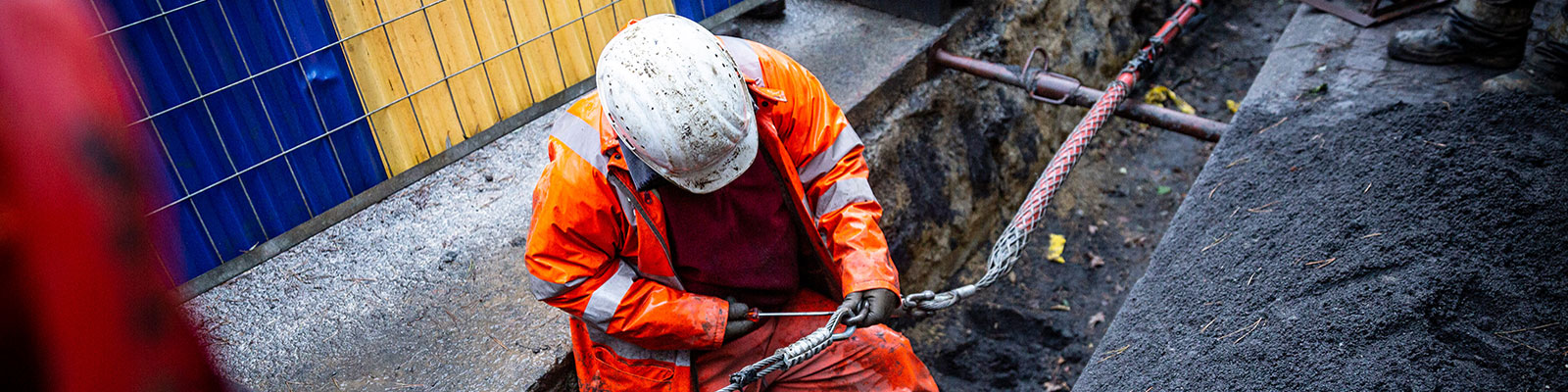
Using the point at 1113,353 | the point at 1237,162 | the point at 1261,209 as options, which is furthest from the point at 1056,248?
the point at 1113,353

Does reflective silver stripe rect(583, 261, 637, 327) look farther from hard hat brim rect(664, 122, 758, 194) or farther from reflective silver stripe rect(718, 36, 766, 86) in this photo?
reflective silver stripe rect(718, 36, 766, 86)

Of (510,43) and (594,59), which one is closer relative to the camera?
(510,43)

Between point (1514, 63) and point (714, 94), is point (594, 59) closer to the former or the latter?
point (714, 94)

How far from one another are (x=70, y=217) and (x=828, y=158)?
2184mm

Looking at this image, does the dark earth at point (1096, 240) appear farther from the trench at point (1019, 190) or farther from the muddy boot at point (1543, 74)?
the muddy boot at point (1543, 74)

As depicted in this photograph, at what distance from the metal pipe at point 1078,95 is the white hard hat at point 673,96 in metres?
2.40

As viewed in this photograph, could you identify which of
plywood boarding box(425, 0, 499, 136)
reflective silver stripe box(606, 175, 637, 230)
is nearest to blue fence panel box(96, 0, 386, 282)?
plywood boarding box(425, 0, 499, 136)

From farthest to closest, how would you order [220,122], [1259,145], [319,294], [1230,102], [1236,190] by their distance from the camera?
1. [1230,102]
2. [1259,145]
3. [1236,190]
4. [319,294]
5. [220,122]

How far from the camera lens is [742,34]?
15.9ft

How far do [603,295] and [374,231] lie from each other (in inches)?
65.3

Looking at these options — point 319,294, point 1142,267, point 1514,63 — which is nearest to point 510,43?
point 319,294

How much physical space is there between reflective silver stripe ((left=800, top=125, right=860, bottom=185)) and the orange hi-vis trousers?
525 millimetres

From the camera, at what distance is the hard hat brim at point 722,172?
237 centimetres

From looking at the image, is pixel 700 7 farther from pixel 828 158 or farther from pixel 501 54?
pixel 828 158
